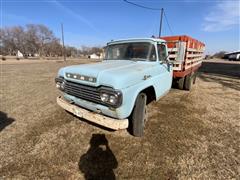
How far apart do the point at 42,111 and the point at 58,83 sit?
1997mm

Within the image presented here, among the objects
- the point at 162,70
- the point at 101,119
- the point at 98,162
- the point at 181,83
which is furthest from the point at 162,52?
the point at 181,83

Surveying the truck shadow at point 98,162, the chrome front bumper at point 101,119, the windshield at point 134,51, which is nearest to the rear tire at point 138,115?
the chrome front bumper at point 101,119

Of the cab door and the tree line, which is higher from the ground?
→ the tree line

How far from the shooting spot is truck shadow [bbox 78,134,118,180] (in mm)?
2631

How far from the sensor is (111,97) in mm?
2643

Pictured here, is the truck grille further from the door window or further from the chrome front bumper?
the door window

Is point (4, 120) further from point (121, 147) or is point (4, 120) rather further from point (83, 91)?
point (121, 147)

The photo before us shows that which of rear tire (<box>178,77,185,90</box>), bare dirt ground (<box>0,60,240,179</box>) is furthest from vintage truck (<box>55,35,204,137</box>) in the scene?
rear tire (<box>178,77,185,90</box>)

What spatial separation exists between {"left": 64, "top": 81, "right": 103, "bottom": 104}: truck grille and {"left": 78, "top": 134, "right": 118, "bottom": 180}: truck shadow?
3.48 feet

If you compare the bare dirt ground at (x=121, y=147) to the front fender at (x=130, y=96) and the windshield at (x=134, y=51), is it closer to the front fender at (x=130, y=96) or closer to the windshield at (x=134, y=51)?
the front fender at (x=130, y=96)

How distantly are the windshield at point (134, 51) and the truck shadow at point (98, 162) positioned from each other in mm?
2298

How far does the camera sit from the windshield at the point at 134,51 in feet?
13.5

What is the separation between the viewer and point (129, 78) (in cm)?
282

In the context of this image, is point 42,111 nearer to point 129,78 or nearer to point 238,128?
point 129,78
